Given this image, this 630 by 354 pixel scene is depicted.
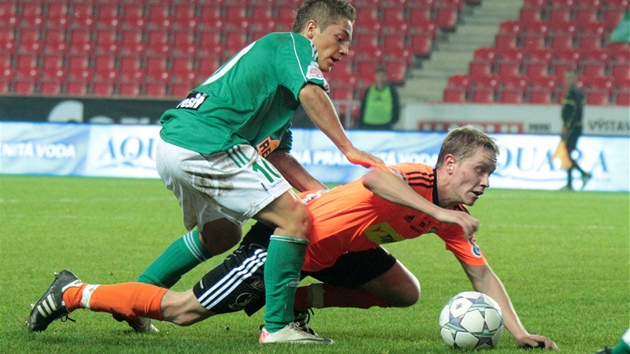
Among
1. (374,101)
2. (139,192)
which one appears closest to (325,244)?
(139,192)

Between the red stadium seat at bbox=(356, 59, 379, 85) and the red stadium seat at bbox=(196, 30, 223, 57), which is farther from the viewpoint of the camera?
the red stadium seat at bbox=(196, 30, 223, 57)

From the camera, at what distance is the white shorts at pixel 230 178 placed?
4121 mm

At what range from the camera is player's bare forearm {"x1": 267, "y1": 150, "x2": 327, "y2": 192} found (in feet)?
15.7

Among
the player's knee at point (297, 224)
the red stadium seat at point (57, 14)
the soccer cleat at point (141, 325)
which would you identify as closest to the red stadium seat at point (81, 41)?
the red stadium seat at point (57, 14)

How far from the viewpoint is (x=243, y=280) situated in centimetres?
412

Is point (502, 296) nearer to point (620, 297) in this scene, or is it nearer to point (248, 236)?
point (248, 236)

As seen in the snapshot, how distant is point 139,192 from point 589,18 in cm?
1181

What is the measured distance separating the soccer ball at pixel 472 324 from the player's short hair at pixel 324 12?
50.5 inches

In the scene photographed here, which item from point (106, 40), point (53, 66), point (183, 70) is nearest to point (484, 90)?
point (183, 70)

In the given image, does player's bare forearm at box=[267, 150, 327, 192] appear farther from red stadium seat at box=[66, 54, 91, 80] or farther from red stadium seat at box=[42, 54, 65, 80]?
red stadium seat at box=[42, 54, 65, 80]

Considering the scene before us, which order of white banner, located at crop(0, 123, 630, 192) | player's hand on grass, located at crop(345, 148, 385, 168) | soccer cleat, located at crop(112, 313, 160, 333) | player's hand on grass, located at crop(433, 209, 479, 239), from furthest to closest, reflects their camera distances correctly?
white banner, located at crop(0, 123, 630, 192) < soccer cleat, located at crop(112, 313, 160, 333) < player's hand on grass, located at crop(345, 148, 385, 168) < player's hand on grass, located at crop(433, 209, 479, 239)

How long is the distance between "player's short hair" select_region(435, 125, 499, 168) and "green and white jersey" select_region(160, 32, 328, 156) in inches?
21.1

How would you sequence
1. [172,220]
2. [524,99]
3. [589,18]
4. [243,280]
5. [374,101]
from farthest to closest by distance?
[589,18] < [524,99] < [374,101] < [172,220] < [243,280]

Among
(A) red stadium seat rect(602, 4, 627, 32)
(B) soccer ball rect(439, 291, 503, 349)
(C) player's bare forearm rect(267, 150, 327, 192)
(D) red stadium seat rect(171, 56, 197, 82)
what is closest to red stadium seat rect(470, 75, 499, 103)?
(A) red stadium seat rect(602, 4, 627, 32)
